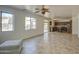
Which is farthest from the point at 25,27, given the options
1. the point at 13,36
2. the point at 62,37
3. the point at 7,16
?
the point at 62,37

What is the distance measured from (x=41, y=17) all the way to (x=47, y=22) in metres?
0.57

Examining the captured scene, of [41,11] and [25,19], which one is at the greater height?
[41,11]

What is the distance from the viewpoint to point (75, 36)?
24.6ft

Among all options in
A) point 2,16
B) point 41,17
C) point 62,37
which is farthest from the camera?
point 62,37

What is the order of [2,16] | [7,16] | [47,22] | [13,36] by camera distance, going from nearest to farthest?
[2,16] → [7,16] → [13,36] → [47,22]

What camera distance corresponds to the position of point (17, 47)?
3.52m

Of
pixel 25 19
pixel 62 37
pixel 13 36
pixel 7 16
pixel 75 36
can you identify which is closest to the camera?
pixel 7 16

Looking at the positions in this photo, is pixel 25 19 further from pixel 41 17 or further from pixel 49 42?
pixel 49 42
